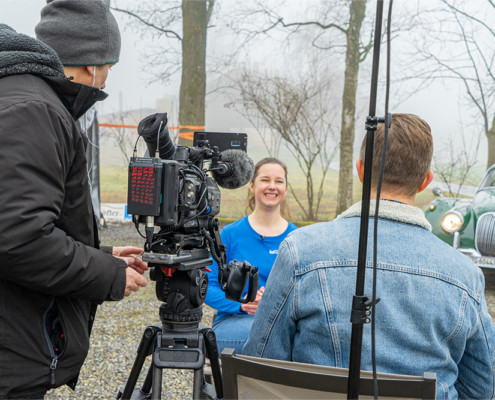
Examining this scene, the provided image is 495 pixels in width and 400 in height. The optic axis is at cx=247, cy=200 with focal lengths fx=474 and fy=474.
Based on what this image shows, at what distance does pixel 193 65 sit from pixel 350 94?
3036 millimetres

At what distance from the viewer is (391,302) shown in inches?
53.3

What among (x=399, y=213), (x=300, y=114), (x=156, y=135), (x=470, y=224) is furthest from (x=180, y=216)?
(x=300, y=114)

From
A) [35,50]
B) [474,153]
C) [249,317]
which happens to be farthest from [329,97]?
[35,50]

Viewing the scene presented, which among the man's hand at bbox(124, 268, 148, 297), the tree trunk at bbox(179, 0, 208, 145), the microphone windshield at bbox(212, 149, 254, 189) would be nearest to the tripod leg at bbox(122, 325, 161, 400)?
the man's hand at bbox(124, 268, 148, 297)

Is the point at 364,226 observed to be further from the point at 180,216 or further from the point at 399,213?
the point at 180,216

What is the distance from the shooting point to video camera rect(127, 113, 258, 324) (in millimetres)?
1579

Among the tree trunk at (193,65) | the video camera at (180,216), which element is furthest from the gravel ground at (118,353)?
the tree trunk at (193,65)

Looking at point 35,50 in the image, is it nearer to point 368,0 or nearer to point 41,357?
point 41,357

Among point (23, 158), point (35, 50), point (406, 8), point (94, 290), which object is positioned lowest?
point (94, 290)

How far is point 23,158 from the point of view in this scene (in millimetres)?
1296

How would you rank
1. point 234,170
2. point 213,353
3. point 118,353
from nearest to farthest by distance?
point 213,353 → point 234,170 → point 118,353

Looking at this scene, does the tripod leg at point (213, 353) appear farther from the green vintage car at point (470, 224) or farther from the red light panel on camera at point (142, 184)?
the green vintage car at point (470, 224)

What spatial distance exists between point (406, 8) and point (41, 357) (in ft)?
32.2

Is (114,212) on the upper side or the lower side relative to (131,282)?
lower
